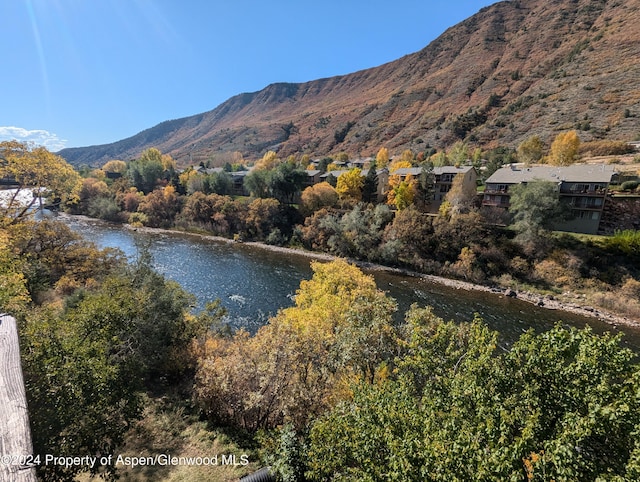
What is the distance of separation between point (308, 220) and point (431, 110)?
378 ft

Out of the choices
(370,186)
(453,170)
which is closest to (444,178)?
(453,170)

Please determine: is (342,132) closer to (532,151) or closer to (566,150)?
(532,151)

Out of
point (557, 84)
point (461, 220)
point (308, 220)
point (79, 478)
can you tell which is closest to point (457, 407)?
point (79, 478)

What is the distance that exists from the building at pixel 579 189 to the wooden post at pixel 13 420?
5560 cm

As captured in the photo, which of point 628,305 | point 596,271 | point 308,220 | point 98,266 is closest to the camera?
point 98,266

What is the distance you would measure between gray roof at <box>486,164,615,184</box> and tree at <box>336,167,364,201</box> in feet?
75.8

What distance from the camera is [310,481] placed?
10.4 m

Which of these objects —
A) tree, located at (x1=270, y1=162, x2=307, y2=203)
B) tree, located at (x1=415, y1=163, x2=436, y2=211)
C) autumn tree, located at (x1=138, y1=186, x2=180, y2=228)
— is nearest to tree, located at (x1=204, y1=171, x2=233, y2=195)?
autumn tree, located at (x1=138, y1=186, x2=180, y2=228)

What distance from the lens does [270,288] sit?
1588 inches

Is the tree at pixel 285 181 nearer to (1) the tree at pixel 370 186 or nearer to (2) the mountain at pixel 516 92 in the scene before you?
(1) the tree at pixel 370 186

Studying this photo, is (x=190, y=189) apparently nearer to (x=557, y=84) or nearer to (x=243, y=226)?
(x=243, y=226)

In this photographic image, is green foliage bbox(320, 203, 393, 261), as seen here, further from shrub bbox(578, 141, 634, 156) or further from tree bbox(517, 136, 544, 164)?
shrub bbox(578, 141, 634, 156)

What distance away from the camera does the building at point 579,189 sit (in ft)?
140

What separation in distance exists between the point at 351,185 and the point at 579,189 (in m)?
35.9
